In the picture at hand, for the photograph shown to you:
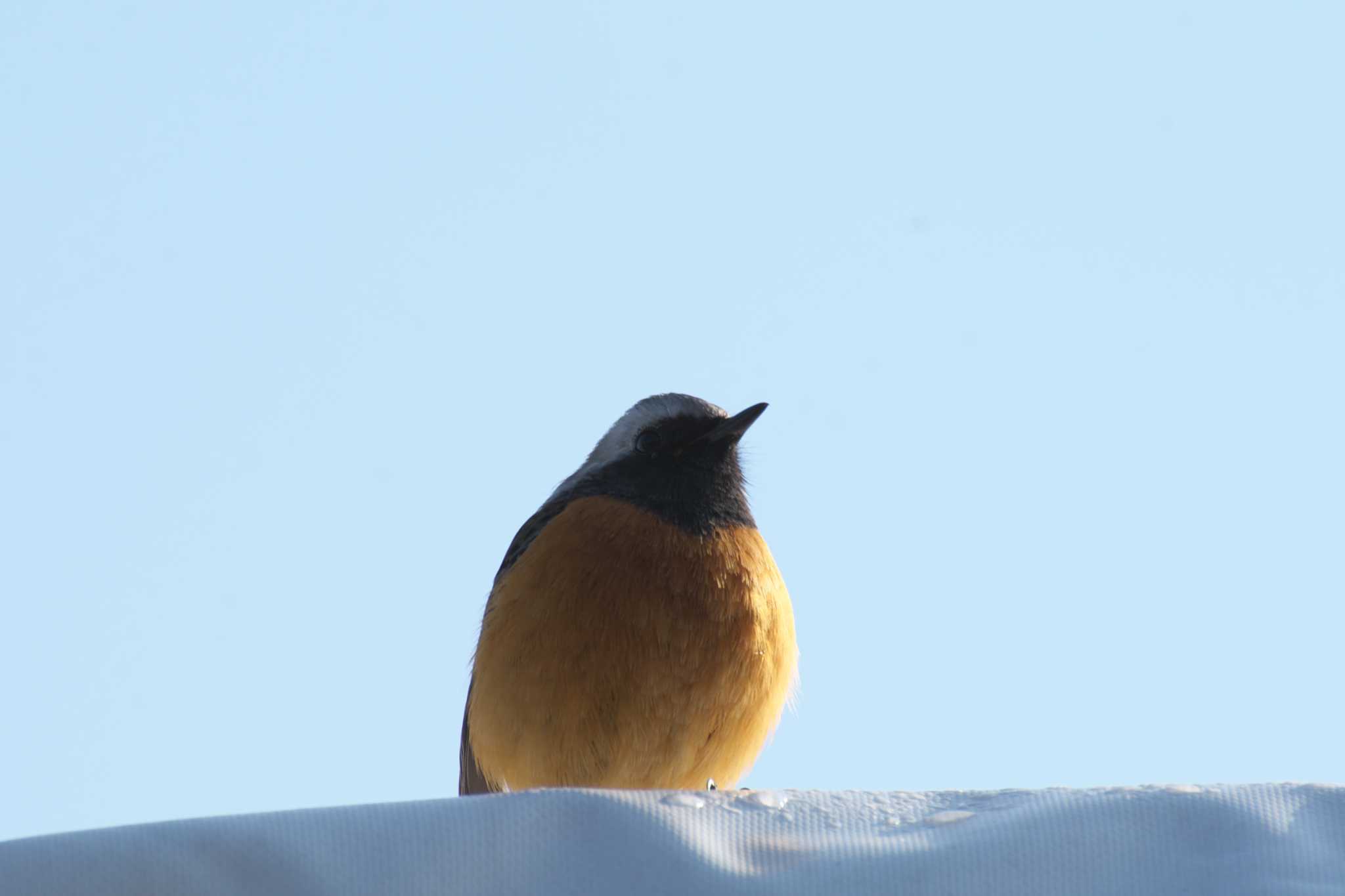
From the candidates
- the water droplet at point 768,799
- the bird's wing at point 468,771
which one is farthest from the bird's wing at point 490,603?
the water droplet at point 768,799

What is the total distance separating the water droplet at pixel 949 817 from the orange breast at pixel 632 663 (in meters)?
3.30

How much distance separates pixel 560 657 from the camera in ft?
18.4

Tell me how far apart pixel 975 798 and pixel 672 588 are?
340 cm

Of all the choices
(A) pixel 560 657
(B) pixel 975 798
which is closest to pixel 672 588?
(A) pixel 560 657

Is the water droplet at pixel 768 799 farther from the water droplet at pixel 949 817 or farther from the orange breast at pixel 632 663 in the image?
the orange breast at pixel 632 663

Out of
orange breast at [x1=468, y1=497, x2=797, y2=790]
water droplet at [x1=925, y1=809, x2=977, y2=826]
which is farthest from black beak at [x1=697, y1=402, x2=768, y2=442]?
water droplet at [x1=925, y1=809, x2=977, y2=826]

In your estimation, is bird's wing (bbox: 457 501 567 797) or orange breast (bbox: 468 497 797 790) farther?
bird's wing (bbox: 457 501 567 797)

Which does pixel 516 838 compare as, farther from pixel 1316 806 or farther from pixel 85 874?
pixel 1316 806

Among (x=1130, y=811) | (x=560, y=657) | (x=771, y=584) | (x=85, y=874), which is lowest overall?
(x=85, y=874)

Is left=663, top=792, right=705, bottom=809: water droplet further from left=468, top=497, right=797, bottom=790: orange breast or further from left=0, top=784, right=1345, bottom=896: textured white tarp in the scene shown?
left=468, top=497, right=797, bottom=790: orange breast

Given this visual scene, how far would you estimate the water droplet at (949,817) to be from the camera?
2.24 m

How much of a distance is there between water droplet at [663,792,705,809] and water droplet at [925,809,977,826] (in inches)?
14.1

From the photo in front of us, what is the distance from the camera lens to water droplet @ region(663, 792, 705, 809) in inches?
85.4

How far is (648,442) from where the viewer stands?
271 inches
